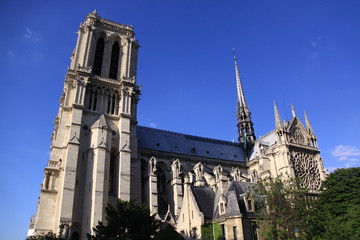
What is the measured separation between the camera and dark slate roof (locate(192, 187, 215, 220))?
2973 centimetres

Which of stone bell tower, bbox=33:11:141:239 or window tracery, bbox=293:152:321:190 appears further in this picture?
window tracery, bbox=293:152:321:190

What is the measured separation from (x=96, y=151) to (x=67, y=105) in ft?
26.9

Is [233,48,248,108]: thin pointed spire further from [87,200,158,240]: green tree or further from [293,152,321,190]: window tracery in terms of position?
[87,200,158,240]: green tree

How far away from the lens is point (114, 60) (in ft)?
159

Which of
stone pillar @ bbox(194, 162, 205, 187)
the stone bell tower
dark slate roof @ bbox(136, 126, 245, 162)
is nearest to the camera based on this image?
the stone bell tower

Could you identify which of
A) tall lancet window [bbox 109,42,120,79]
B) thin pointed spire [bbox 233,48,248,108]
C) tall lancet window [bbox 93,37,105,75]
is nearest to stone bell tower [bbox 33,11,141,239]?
tall lancet window [bbox 93,37,105,75]

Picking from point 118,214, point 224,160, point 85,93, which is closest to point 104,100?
point 85,93

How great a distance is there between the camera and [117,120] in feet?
139

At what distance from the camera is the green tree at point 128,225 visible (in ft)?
83.5

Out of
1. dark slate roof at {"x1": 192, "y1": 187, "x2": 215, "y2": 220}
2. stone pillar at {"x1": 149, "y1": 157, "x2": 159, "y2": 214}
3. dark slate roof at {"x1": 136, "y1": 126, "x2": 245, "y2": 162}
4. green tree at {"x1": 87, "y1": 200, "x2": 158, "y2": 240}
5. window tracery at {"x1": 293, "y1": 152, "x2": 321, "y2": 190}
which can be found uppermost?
dark slate roof at {"x1": 136, "y1": 126, "x2": 245, "y2": 162}

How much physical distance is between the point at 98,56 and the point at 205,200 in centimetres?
2824

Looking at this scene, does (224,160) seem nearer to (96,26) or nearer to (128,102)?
(128,102)

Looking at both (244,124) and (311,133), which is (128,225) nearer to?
(311,133)

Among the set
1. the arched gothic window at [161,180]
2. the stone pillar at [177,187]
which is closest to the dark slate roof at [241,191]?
the stone pillar at [177,187]
